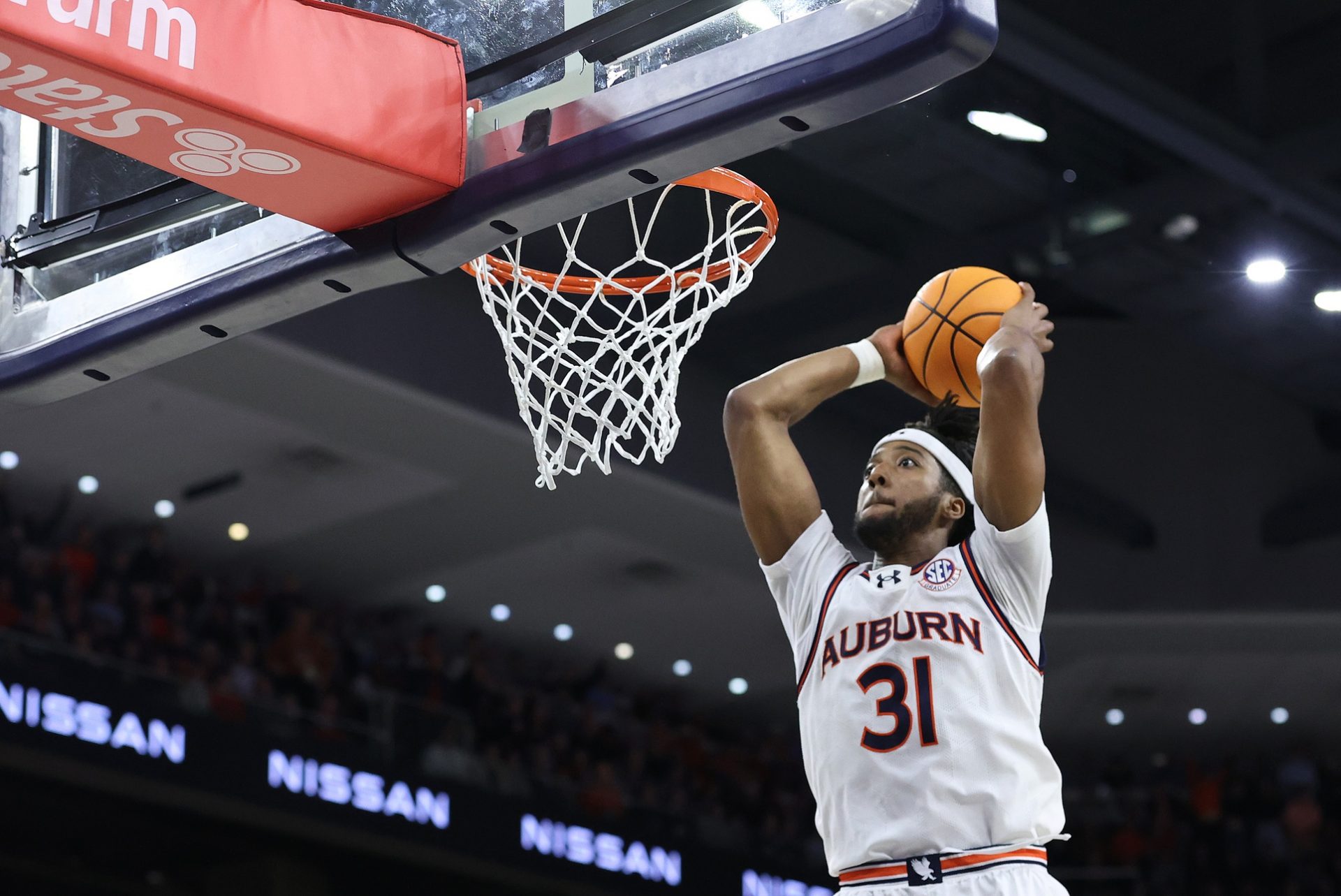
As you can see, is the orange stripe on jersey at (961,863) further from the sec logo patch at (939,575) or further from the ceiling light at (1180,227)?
the ceiling light at (1180,227)

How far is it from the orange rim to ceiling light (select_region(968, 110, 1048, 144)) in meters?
5.40

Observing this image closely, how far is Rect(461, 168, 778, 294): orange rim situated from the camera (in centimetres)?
407

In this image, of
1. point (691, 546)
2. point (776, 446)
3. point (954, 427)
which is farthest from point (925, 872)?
point (691, 546)

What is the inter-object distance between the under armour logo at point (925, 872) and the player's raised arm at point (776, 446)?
2.69 feet

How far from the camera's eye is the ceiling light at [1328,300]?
37.2ft

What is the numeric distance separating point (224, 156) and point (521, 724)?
36.3 feet

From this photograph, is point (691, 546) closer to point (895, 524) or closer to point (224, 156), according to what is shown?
point (895, 524)

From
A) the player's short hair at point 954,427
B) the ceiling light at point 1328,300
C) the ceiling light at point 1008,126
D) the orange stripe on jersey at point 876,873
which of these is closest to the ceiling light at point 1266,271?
the ceiling light at point 1328,300

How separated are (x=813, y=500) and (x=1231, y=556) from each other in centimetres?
1158

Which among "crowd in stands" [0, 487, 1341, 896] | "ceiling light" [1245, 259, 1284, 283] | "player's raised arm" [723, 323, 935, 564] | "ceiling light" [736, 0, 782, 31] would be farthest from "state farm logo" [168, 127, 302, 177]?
"ceiling light" [1245, 259, 1284, 283]

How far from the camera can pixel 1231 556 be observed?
14.7m

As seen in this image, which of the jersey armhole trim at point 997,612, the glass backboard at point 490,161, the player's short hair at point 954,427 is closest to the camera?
the glass backboard at point 490,161

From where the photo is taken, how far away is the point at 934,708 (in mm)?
3580

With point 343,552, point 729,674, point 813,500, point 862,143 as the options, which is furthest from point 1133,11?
point 729,674
